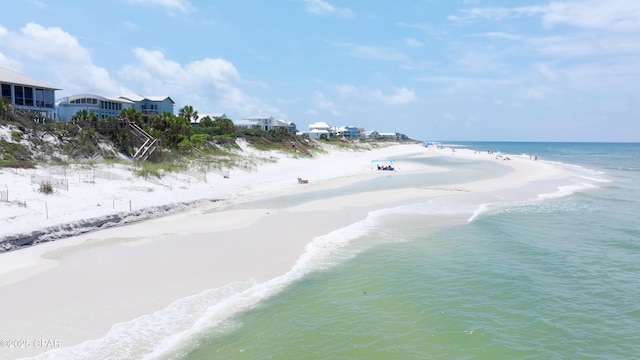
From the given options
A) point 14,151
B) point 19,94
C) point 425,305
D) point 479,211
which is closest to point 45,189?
point 14,151

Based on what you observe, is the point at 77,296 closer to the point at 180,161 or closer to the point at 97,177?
the point at 97,177

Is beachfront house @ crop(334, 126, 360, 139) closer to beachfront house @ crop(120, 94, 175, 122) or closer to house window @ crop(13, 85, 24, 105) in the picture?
beachfront house @ crop(120, 94, 175, 122)

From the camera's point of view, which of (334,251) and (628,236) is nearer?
(334,251)

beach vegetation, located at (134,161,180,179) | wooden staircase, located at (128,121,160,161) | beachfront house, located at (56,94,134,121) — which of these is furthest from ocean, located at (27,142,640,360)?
beachfront house, located at (56,94,134,121)

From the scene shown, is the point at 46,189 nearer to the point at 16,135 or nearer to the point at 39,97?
the point at 16,135

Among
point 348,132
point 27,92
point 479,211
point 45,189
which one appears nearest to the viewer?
point 45,189

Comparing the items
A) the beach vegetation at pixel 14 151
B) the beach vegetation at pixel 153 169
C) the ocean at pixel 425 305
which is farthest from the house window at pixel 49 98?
the ocean at pixel 425 305

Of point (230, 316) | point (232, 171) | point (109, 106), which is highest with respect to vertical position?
point (109, 106)

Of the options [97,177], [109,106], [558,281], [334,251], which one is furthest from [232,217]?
[109,106]
